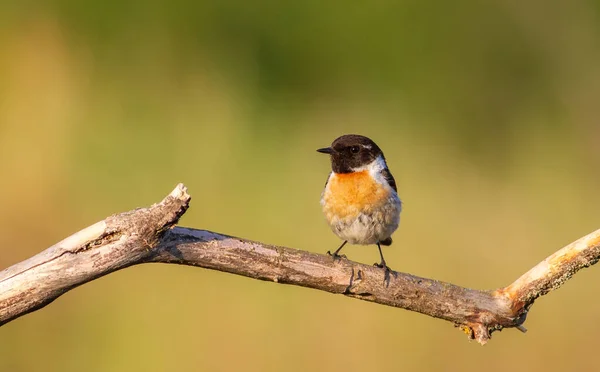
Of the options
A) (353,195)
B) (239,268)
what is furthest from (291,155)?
(239,268)

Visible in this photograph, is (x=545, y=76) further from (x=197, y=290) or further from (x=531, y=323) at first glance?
(x=197, y=290)

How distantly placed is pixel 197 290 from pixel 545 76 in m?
5.73

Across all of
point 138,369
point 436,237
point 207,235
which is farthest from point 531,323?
point 207,235

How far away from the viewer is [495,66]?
1086 centimetres

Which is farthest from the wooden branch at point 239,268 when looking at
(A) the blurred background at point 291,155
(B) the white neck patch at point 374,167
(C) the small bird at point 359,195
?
(A) the blurred background at point 291,155

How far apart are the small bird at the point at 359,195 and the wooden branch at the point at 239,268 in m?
0.77

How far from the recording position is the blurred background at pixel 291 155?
23.4ft

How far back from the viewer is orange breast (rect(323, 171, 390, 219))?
5.46m

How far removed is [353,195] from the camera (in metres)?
5.51

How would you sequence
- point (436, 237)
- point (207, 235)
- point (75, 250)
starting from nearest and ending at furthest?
point (75, 250), point (207, 235), point (436, 237)

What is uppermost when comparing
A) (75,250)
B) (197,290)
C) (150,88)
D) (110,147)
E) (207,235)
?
(150,88)

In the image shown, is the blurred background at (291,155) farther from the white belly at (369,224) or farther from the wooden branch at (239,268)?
the wooden branch at (239,268)

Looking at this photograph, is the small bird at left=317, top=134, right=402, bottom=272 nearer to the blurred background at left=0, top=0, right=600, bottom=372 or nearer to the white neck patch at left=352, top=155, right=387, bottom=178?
the white neck patch at left=352, top=155, right=387, bottom=178

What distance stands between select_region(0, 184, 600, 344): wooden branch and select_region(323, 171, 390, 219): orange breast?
2.69ft
